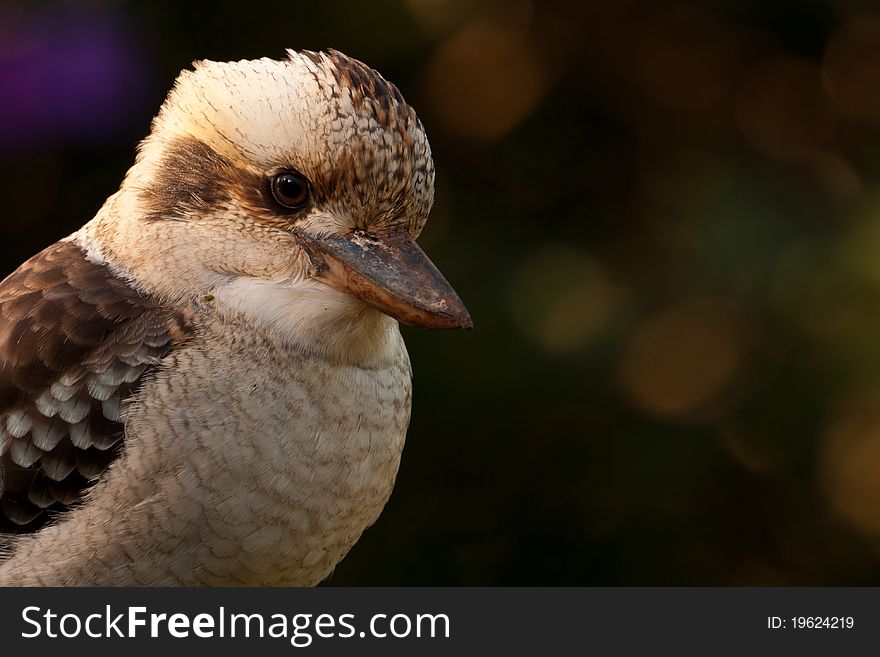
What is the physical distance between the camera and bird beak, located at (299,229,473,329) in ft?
5.29

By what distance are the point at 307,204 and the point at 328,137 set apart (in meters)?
0.10

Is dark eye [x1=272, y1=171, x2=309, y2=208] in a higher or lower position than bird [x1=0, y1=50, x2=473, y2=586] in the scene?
higher

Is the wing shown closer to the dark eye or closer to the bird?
the bird

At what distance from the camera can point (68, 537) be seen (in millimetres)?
1659

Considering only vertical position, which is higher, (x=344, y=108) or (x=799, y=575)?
(x=344, y=108)

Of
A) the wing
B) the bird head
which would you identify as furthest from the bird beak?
the wing

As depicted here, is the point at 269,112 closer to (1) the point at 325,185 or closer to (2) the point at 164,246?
(1) the point at 325,185

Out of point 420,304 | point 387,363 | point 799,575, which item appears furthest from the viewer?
point 799,575

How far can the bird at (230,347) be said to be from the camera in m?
1.62

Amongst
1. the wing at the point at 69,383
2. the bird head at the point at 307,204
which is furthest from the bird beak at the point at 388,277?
the wing at the point at 69,383

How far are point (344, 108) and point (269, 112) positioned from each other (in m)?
0.11

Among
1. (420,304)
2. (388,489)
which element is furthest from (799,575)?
(420,304)

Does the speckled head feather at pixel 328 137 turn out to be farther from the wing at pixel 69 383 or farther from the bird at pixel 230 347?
the wing at pixel 69 383

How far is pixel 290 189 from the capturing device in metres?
1.66
